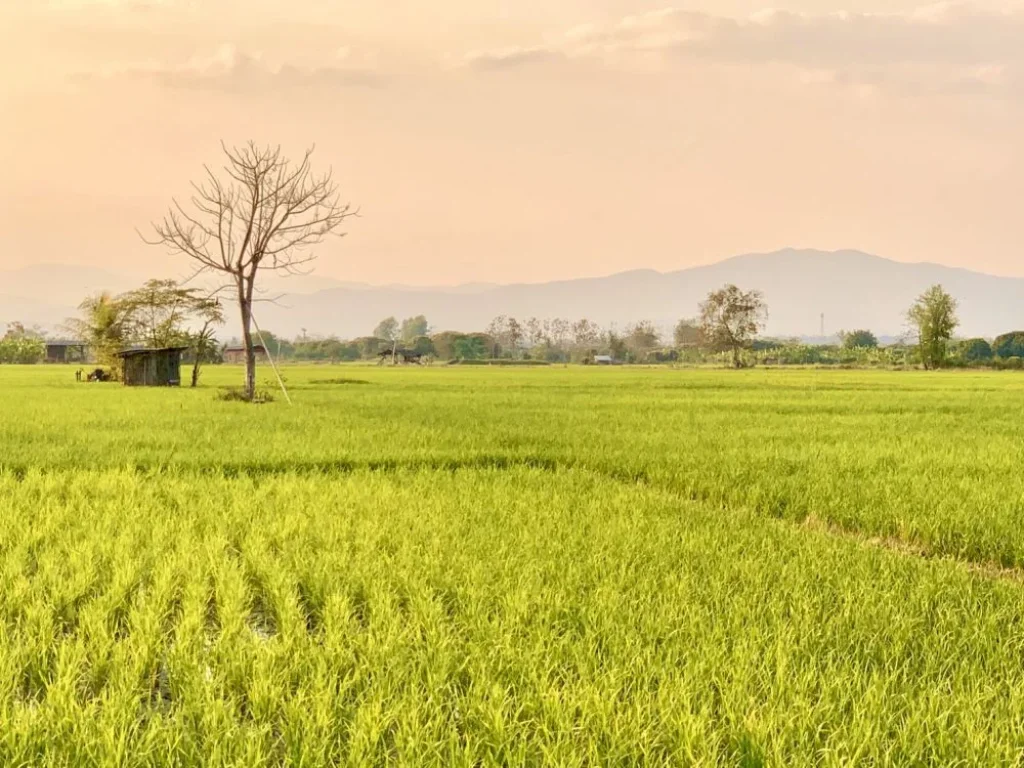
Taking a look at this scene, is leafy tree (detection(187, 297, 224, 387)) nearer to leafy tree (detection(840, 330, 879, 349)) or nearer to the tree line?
the tree line

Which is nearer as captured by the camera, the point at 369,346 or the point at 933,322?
the point at 933,322

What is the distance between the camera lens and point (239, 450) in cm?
955

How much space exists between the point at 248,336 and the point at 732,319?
201 feet

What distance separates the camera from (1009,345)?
72688mm

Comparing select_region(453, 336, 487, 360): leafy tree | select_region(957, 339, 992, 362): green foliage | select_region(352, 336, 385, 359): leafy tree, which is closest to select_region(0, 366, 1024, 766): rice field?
select_region(957, 339, 992, 362): green foliage

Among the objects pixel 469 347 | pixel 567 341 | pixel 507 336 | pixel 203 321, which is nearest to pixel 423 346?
pixel 469 347

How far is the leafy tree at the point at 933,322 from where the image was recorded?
200 feet

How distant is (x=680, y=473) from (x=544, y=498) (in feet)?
7.13

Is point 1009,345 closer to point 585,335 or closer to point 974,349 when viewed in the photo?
point 974,349

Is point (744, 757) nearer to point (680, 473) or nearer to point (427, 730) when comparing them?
point (427, 730)

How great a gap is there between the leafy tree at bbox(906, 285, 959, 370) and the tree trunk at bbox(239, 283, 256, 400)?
194ft

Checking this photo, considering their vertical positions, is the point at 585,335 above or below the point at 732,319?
above

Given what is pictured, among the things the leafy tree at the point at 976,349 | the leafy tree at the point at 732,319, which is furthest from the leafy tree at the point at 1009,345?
the leafy tree at the point at 732,319

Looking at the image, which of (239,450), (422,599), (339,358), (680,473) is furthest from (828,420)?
(339,358)
